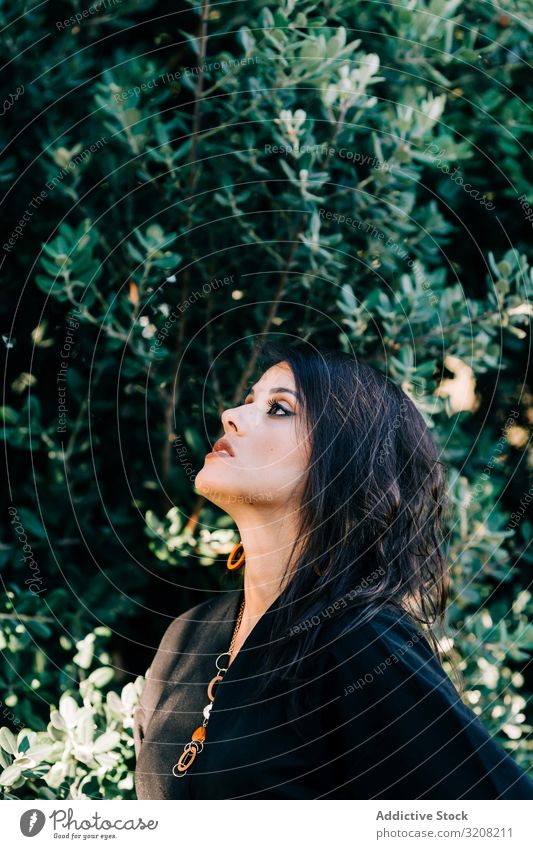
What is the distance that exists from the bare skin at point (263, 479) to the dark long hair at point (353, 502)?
0.02 meters

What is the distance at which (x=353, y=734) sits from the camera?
156 centimetres

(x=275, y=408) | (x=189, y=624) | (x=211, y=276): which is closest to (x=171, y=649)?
(x=189, y=624)

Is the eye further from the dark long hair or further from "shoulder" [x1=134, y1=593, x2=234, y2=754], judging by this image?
"shoulder" [x1=134, y1=593, x2=234, y2=754]

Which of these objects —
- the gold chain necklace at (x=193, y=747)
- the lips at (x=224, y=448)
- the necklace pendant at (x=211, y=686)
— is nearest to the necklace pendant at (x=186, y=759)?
the gold chain necklace at (x=193, y=747)

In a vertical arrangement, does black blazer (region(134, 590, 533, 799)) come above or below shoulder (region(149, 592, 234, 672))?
below

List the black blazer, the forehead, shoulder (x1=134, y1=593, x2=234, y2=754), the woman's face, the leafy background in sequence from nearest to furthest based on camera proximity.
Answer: the black blazer → the woman's face → the forehead → shoulder (x1=134, y1=593, x2=234, y2=754) → the leafy background

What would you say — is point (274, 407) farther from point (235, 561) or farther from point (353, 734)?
point (353, 734)

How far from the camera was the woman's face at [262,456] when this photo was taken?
1.73m

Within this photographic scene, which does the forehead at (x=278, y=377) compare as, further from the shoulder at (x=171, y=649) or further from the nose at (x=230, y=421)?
the shoulder at (x=171, y=649)

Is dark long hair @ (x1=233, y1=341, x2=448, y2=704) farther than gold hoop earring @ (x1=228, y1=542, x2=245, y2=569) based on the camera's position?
No

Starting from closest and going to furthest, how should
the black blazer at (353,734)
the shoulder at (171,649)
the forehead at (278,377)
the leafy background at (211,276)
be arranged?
the black blazer at (353,734) < the forehead at (278,377) < the shoulder at (171,649) < the leafy background at (211,276)

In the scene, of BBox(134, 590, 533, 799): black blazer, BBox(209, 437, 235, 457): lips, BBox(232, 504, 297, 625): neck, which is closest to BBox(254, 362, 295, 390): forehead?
BBox(209, 437, 235, 457): lips

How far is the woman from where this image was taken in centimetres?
154
